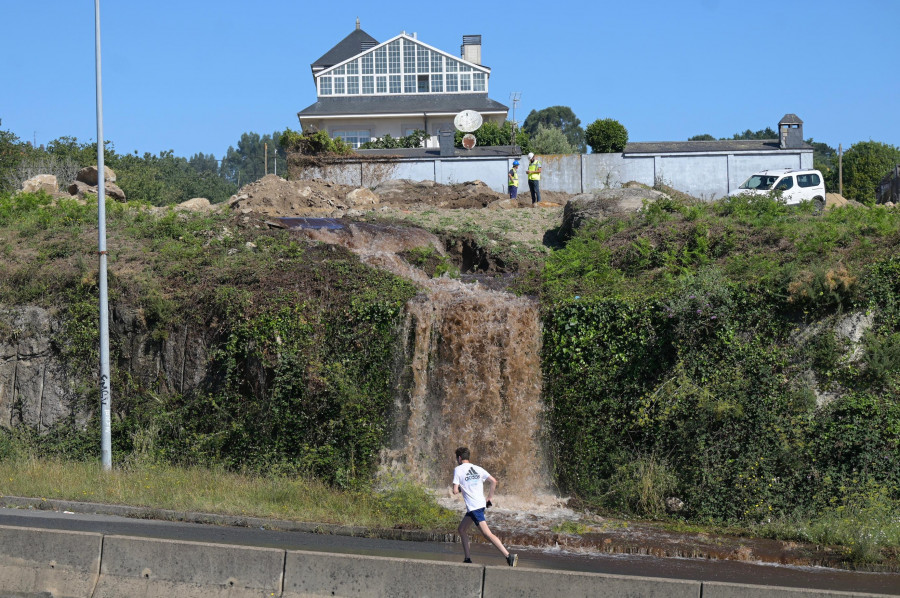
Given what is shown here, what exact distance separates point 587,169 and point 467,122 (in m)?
8.07

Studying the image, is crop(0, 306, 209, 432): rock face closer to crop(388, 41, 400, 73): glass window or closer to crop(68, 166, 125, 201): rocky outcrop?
crop(68, 166, 125, 201): rocky outcrop

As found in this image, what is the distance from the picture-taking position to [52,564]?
1056 centimetres

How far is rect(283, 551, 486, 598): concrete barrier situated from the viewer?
32.1ft

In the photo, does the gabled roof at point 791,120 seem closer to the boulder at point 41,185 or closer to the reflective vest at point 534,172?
the reflective vest at point 534,172

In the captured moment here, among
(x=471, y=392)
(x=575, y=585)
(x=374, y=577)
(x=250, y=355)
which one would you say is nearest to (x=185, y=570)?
(x=374, y=577)

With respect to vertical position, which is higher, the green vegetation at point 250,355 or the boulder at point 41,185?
the boulder at point 41,185

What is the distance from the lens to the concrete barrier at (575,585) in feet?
31.1

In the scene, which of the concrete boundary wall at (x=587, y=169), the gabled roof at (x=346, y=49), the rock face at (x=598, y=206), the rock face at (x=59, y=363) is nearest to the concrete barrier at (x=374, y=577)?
the rock face at (x=59, y=363)

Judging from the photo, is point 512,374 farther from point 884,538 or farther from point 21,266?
point 21,266

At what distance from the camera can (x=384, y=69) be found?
2468 inches

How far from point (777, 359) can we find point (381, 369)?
24.8ft

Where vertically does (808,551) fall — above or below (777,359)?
below

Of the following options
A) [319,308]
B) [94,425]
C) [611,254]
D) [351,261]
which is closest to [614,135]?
[611,254]

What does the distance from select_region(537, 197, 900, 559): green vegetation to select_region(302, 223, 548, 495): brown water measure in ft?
1.54
